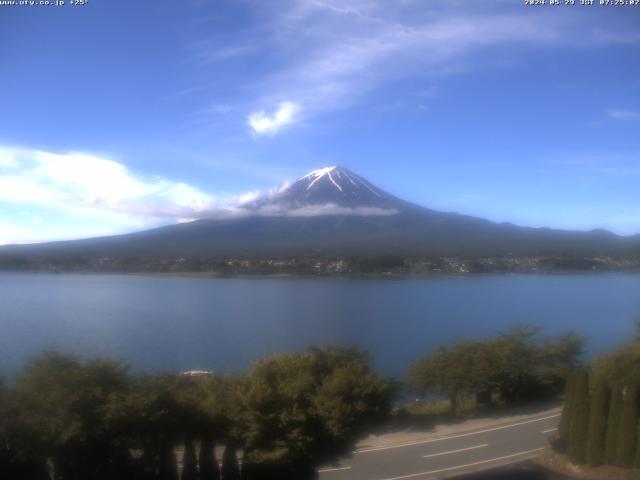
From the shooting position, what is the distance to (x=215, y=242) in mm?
57281

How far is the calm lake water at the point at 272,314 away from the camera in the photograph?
16.5 meters

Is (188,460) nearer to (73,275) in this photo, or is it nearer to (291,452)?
(291,452)

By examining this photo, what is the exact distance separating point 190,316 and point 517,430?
1812cm

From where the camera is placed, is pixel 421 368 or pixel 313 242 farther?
pixel 313 242

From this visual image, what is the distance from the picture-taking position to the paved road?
258 inches

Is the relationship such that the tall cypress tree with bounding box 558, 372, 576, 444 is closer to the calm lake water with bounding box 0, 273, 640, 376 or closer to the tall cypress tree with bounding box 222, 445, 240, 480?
the tall cypress tree with bounding box 222, 445, 240, 480

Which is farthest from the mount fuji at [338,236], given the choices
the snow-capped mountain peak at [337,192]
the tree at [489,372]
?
the tree at [489,372]

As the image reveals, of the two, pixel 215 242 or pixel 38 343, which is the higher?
pixel 215 242

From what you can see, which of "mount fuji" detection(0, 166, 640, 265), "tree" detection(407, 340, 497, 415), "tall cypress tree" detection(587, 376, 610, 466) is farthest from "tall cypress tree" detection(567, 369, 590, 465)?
"mount fuji" detection(0, 166, 640, 265)

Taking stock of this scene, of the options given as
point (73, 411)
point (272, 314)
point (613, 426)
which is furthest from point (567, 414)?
point (272, 314)

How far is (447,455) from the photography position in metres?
7.24

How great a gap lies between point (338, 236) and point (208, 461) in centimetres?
5554

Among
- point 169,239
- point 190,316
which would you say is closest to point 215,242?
point 169,239

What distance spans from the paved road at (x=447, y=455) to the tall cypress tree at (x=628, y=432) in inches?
40.3
